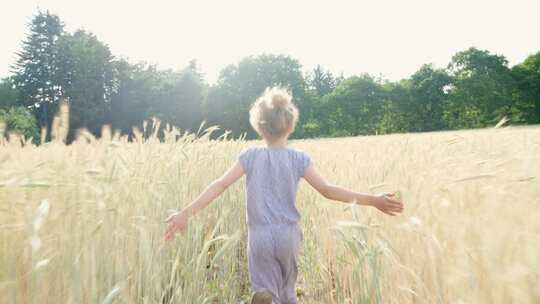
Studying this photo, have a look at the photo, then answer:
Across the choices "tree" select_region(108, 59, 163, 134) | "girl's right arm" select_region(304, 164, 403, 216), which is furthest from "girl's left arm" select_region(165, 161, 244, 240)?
"tree" select_region(108, 59, 163, 134)

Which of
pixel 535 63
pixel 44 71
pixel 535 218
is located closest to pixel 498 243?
pixel 535 218

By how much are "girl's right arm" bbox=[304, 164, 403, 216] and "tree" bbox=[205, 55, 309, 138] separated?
33066 millimetres

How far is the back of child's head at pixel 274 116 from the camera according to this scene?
7.63ft

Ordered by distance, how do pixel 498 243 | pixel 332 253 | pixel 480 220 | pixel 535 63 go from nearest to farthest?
pixel 498 243
pixel 480 220
pixel 332 253
pixel 535 63

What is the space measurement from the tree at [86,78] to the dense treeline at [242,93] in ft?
0.28

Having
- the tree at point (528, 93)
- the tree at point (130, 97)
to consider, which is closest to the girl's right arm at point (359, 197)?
the tree at point (130, 97)

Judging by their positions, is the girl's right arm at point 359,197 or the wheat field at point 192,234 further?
the girl's right arm at point 359,197

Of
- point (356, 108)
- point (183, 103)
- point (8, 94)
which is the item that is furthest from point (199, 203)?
point (8, 94)

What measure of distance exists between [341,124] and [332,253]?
121ft

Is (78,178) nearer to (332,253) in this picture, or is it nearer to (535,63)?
(332,253)

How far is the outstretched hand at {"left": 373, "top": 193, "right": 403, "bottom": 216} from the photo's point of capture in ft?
6.20

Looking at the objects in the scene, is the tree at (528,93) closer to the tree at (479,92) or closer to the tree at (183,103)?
the tree at (479,92)

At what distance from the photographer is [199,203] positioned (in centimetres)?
208

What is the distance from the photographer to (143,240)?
1477mm
